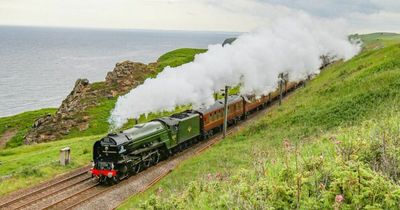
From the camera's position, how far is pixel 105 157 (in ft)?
84.4

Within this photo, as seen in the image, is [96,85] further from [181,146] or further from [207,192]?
[207,192]

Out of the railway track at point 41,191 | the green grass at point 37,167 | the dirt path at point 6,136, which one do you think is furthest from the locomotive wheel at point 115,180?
the dirt path at point 6,136

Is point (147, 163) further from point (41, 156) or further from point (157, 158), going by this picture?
point (41, 156)

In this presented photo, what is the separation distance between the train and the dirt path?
37.2 metres

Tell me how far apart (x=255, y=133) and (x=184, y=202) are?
20389 mm

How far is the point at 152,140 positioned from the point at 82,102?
3964 centimetres

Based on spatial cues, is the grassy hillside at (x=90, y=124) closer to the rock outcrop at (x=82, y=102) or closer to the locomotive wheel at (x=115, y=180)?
the rock outcrop at (x=82, y=102)

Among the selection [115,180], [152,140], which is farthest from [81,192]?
[152,140]

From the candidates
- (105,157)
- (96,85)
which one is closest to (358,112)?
(105,157)

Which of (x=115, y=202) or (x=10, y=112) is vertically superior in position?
(x=115, y=202)

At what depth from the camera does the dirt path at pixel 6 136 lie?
6153cm

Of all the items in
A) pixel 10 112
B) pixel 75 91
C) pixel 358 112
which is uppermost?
pixel 358 112

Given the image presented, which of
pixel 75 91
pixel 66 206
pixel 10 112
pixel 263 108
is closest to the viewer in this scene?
pixel 66 206

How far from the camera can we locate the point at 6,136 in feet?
217
